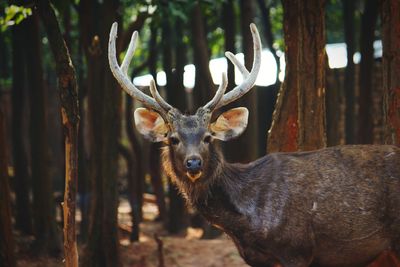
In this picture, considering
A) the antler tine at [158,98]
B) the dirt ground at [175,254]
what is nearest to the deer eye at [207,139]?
the antler tine at [158,98]

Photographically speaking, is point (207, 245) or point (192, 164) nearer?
point (192, 164)

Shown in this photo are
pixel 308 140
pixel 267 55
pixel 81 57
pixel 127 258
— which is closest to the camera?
pixel 308 140

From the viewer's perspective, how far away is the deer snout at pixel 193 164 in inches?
248

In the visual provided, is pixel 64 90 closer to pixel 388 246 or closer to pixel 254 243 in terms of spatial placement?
pixel 254 243

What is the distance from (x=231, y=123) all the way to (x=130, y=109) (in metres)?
8.07

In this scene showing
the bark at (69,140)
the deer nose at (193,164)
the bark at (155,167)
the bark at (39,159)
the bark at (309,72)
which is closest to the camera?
the deer nose at (193,164)

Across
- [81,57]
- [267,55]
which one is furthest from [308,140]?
[267,55]

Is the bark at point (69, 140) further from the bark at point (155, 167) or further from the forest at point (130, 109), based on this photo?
the bark at point (155, 167)

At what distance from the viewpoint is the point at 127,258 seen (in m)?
10.8

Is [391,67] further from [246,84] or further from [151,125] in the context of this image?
[151,125]

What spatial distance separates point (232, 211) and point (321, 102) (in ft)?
6.78

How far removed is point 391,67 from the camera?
313 inches

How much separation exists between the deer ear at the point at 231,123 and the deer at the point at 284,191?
0.01 meters

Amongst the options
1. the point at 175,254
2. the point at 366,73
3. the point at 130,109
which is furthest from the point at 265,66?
the point at 175,254
